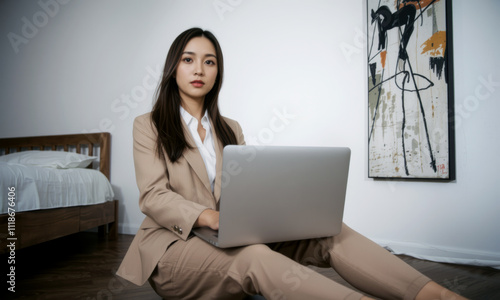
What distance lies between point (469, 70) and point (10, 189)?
8.28 feet

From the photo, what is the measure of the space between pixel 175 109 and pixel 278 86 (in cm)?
137

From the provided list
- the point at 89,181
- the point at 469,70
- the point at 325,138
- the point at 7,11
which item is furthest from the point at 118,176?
the point at 469,70

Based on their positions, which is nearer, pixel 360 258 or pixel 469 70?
pixel 360 258

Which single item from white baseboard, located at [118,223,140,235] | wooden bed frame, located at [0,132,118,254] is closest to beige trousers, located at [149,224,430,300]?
wooden bed frame, located at [0,132,118,254]

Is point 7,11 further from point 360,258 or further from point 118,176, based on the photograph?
point 360,258

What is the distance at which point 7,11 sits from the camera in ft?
10.7

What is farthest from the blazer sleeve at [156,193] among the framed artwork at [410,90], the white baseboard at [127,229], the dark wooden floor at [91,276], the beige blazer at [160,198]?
the white baseboard at [127,229]

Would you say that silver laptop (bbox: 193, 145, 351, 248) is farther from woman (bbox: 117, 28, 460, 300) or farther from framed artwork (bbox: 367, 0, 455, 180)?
framed artwork (bbox: 367, 0, 455, 180)

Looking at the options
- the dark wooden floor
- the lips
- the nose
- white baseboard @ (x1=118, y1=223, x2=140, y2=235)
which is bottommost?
white baseboard @ (x1=118, y1=223, x2=140, y2=235)

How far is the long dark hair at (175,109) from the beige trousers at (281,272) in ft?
1.05

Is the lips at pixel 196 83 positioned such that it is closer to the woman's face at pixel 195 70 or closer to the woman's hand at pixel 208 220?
the woman's face at pixel 195 70

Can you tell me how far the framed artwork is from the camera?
6.05ft

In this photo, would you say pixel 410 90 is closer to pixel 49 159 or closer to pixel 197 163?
pixel 197 163

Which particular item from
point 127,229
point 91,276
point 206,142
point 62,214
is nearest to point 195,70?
point 206,142
